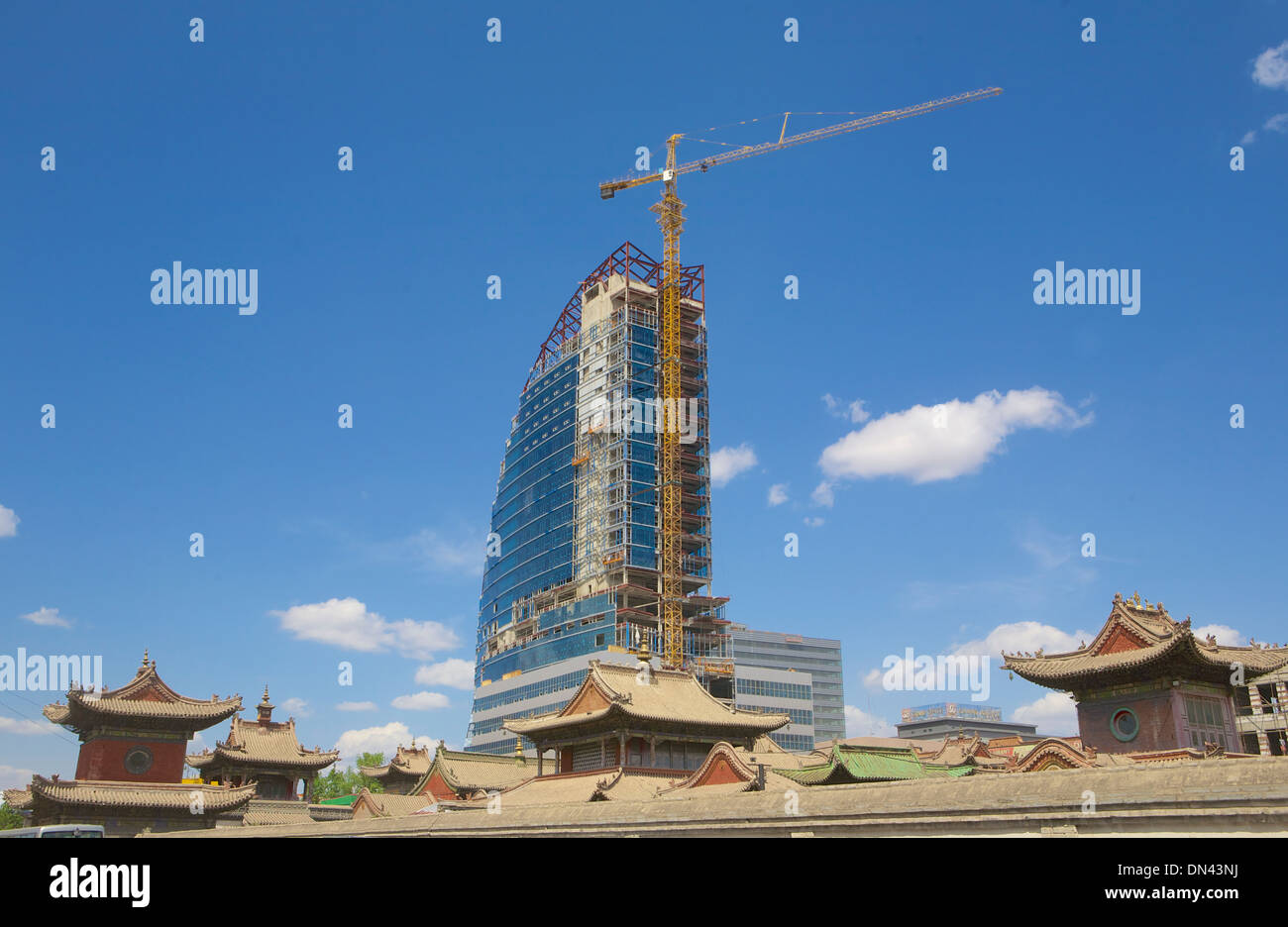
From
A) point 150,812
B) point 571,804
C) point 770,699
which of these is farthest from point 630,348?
point 571,804

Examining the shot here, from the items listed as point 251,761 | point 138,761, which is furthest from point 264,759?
point 138,761

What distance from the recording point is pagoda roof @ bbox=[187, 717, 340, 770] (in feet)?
204

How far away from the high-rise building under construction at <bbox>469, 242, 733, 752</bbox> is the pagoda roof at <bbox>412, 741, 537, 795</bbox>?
212 feet

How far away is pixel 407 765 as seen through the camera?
7600 cm

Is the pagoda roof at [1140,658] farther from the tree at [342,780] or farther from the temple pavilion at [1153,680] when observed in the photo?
the tree at [342,780]

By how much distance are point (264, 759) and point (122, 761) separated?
9919 millimetres

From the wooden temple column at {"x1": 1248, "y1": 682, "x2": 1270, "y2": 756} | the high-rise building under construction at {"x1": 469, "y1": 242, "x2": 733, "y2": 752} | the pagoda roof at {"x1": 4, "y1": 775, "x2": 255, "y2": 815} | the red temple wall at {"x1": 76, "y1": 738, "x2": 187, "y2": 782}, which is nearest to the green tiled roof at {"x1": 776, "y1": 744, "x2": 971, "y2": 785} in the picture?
the wooden temple column at {"x1": 1248, "y1": 682, "x2": 1270, "y2": 756}

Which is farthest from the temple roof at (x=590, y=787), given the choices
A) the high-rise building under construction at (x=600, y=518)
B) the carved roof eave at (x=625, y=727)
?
the high-rise building under construction at (x=600, y=518)

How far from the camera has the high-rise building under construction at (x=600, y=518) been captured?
452 feet

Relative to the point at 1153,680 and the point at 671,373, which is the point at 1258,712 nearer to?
the point at 1153,680

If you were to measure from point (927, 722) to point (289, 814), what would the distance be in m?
151

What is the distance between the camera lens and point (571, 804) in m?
29.8

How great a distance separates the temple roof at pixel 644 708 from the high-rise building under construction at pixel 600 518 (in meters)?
78.8
